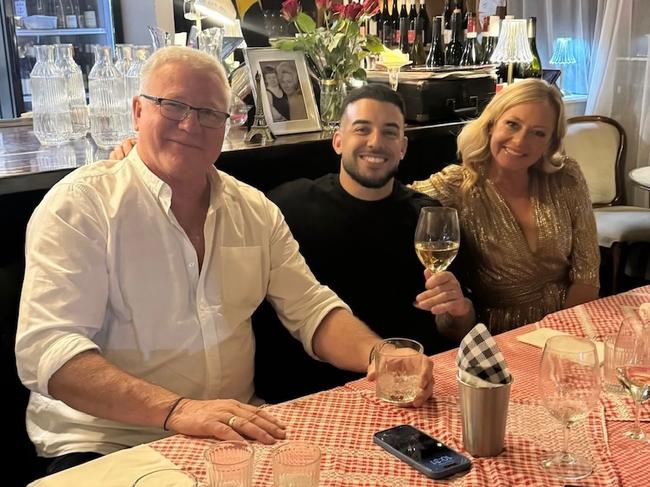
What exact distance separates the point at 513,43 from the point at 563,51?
4.04 ft

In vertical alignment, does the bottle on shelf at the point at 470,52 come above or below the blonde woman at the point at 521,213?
above

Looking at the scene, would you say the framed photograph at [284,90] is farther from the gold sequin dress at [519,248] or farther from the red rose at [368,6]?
the gold sequin dress at [519,248]

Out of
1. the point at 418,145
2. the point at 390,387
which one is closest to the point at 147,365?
the point at 390,387

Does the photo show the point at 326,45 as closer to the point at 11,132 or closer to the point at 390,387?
the point at 11,132

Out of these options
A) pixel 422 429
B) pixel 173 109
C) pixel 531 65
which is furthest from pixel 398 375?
pixel 531 65

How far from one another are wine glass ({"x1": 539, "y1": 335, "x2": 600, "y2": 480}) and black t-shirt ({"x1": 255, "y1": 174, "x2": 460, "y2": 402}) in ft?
3.56

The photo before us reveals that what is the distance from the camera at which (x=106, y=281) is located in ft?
5.27

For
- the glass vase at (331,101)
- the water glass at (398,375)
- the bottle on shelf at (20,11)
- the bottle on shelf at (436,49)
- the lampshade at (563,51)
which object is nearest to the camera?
the water glass at (398,375)

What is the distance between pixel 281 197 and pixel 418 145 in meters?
0.93

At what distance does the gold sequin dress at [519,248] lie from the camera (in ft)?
7.83

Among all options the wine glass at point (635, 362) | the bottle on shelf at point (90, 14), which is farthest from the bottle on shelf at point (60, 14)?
the wine glass at point (635, 362)

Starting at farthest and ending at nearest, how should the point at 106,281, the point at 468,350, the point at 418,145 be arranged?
the point at 418,145 < the point at 106,281 < the point at 468,350

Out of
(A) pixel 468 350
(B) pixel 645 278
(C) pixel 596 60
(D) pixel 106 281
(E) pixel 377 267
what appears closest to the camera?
(A) pixel 468 350

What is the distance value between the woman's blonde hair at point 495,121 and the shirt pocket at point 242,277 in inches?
35.0
